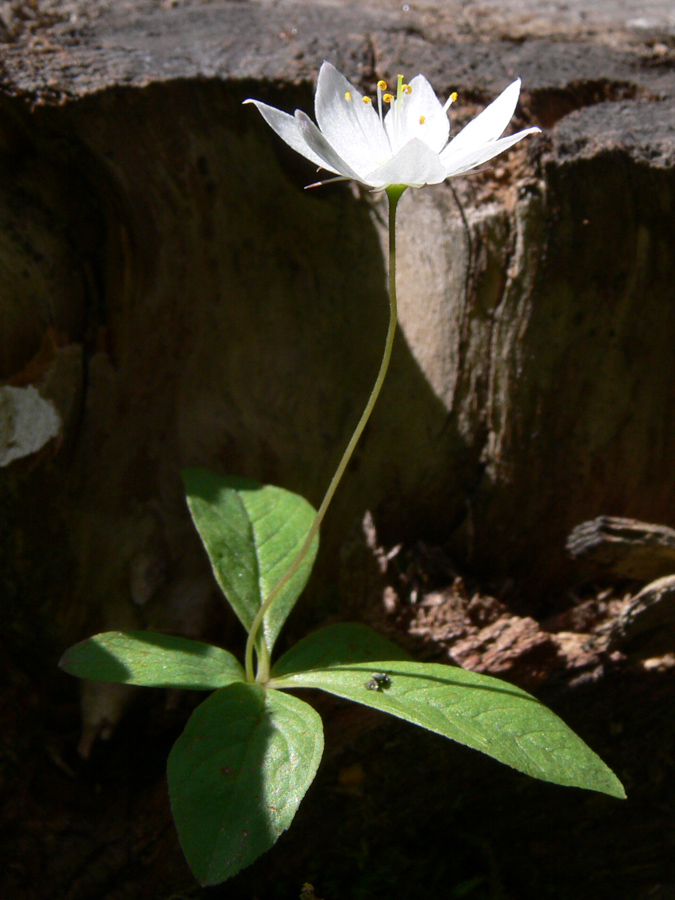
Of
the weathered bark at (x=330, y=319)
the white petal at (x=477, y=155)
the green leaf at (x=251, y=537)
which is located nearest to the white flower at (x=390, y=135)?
the white petal at (x=477, y=155)

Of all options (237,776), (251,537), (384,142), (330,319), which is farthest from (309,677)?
(384,142)

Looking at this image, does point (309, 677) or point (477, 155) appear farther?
point (309, 677)

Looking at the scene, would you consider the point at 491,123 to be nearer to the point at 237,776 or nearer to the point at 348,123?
the point at 348,123

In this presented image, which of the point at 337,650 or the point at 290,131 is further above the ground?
the point at 290,131

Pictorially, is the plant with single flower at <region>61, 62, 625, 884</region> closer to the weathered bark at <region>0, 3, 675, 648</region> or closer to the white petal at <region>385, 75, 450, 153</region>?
the white petal at <region>385, 75, 450, 153</region>

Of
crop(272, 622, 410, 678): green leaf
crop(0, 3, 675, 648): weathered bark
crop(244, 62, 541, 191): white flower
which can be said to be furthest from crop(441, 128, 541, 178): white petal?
crop(272, 622, 410, 678): green leaf

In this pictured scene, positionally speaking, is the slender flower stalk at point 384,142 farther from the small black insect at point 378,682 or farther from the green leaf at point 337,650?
the small black insect at point 378,682

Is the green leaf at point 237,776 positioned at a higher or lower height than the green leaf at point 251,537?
lower

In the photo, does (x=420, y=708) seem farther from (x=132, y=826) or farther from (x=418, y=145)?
(x=418, y=145)
